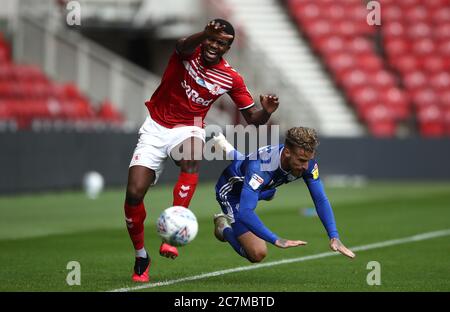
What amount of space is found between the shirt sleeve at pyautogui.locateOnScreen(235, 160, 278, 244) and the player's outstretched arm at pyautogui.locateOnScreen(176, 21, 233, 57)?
1179 mm

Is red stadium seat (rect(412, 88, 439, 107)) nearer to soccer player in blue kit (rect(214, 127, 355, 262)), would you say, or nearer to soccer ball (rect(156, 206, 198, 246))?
soccer player in blue kit (rect(214, 127, 355, 262))

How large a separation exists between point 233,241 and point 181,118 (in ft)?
4.28

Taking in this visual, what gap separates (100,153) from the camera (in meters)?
22.9

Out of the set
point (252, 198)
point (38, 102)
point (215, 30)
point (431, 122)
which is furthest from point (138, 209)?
point (431, 122)

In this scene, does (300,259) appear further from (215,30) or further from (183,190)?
(215,30)

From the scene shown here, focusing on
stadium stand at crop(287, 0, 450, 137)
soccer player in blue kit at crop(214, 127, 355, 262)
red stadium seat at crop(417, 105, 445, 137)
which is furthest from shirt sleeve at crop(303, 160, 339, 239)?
red stadium seat at crop(417, 105, 445, 137)

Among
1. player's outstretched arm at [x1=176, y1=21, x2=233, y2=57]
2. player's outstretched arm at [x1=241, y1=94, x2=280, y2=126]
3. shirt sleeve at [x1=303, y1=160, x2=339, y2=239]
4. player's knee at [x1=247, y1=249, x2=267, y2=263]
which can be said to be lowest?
player's knee at [x1=247, y1=249, x2=267, y2=263]

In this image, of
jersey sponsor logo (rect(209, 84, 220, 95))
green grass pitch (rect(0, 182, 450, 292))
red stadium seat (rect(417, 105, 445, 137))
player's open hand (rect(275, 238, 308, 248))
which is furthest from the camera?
red stadium seat (rect(417, 105, 445, 137))

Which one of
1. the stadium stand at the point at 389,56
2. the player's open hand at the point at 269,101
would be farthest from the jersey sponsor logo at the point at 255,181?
the stadium stand at the point at 389,56

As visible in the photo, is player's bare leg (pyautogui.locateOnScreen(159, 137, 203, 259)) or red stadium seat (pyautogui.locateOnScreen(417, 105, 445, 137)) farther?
red stadium seat (pyautogui.locateOnScreen(417, 105, 445, 137))

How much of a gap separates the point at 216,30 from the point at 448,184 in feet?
61.0

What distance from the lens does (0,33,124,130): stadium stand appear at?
22625 mm

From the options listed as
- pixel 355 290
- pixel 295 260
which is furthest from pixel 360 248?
pixel 355 290

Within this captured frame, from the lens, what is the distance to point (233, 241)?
1002 centimetres
